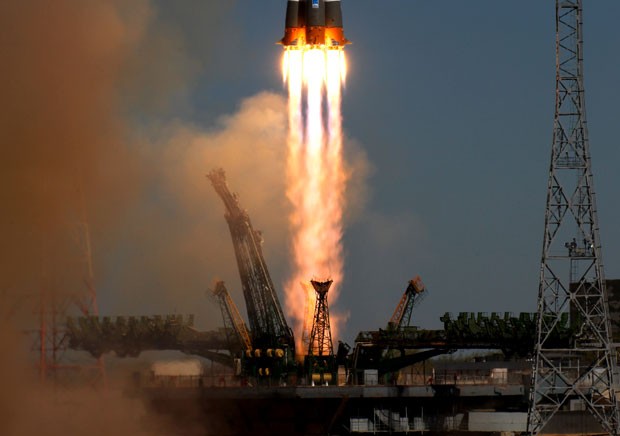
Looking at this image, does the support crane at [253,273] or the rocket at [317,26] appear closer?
the rocket at [317,26]

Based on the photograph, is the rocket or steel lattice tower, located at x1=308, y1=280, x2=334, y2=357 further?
steel lattice tower, located at x1=308, y1=280, x2=334, y2=357

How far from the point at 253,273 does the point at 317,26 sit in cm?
2989

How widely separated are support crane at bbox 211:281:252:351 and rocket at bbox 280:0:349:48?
2926 centimetres

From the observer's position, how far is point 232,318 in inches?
5635

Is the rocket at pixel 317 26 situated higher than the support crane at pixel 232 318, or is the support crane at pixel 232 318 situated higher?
the rocket at pixel 317 26

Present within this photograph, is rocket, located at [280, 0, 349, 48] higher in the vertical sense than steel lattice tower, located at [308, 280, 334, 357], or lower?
higher

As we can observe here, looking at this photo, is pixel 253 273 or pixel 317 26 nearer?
pixel 317 26

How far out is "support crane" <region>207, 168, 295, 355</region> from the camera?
141875mm

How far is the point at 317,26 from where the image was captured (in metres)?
120

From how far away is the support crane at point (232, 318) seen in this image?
141625 millimetres

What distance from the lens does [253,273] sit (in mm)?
144375

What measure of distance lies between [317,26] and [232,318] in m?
31.4

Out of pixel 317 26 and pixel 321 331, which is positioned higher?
pixel 317 26

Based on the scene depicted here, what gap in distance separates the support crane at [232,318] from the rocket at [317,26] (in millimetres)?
29261
